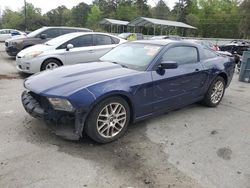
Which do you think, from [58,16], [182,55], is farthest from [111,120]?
[58,16]

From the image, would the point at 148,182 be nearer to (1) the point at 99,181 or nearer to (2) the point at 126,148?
(1) the point at 99,181

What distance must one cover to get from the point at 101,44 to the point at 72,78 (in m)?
5.67

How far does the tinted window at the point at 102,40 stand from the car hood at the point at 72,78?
488cm

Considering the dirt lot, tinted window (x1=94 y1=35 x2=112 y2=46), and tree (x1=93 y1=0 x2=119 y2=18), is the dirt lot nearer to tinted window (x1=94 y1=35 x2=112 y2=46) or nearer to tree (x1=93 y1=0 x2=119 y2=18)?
tinted window (x1=94 y1=35 x2=112 y2=46)

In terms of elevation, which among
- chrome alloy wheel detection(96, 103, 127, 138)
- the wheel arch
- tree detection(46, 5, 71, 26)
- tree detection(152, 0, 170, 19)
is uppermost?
tree detection(152, 0, 170, 19)

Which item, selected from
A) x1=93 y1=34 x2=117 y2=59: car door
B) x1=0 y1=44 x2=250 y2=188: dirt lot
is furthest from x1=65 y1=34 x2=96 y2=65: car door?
x1=0 y1=44 x2=250 y2=188: dirt lot

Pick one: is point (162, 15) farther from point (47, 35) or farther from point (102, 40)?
point (102, 40)

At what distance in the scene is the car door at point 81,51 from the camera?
8625 mm

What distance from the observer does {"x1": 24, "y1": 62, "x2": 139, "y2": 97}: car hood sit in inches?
151

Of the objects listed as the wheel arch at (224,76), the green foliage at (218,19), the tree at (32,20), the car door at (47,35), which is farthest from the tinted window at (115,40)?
the tree at (32,20)

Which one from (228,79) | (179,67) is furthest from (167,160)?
(228,79)

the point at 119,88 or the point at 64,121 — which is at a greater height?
the point at 119,88

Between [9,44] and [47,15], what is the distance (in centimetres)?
8001

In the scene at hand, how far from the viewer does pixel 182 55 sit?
17.4 ft
